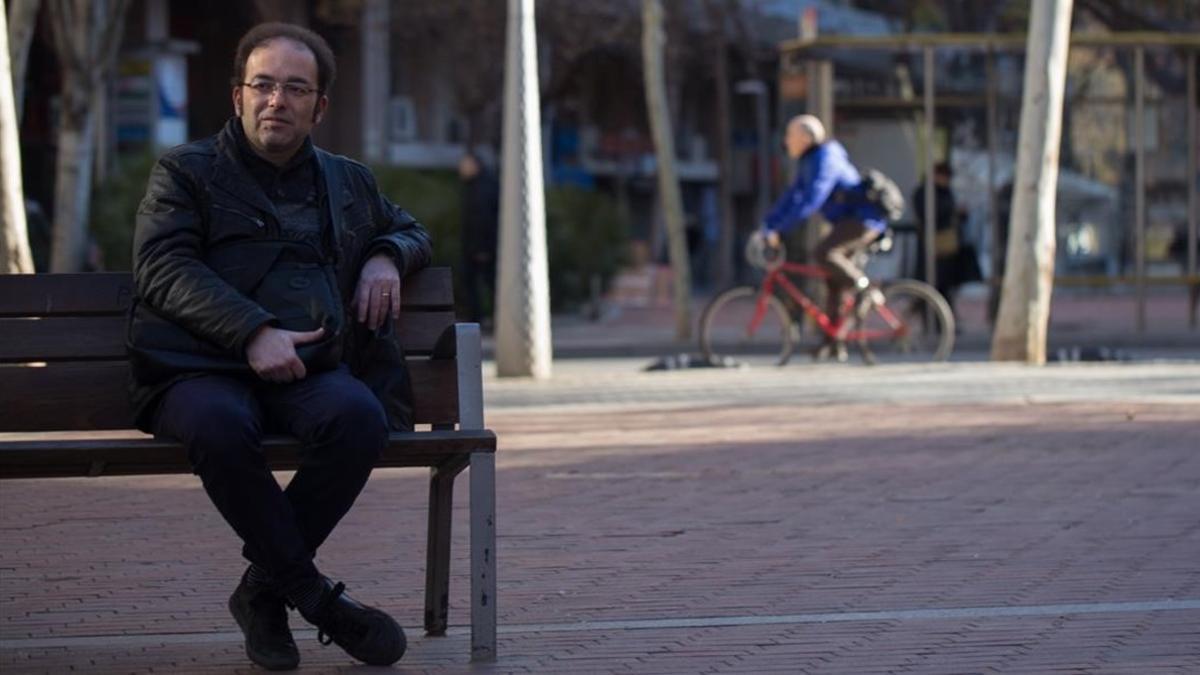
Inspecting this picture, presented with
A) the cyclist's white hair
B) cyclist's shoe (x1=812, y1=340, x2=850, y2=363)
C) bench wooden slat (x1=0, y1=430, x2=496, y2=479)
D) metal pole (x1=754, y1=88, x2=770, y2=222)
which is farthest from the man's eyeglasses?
metal pole (x1=754, y1=88, x2=770, y2=222)

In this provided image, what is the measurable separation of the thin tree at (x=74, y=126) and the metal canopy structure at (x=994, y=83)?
673 cm

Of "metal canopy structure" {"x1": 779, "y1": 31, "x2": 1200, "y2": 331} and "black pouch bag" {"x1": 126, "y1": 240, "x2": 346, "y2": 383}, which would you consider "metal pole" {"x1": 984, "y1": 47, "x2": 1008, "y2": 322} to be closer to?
"metal canopy structure" {"x1": 779, "y1": 31, "x2": 1200, "y2": 331}

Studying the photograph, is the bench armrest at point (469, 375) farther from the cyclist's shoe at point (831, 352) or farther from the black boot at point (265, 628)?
the cyclist's shoe at point (831, 352)

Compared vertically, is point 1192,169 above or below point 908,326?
above

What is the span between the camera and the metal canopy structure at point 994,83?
22.1 m

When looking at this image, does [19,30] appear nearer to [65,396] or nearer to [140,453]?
[65,396]

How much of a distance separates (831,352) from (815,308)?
0.40m

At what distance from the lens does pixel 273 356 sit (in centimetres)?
553

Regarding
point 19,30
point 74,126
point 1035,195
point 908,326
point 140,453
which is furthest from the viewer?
point 74,126

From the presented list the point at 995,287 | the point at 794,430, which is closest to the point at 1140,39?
the point at 995,287

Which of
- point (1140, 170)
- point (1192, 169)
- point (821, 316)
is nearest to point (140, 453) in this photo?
point (821, 316)

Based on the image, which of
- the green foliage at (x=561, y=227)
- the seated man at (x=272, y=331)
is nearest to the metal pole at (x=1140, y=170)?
the green foliage at (x=561, y=227)

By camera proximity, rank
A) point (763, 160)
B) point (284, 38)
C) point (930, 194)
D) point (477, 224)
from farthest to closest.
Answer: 1. point (763, 160)
2. point (477, 224)
3. point (930, 194)
4. point (284, 38)

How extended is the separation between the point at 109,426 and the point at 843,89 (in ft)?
57.3
